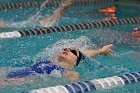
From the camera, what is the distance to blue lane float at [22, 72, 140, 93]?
318cm

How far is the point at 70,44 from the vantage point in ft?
17.6

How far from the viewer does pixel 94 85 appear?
11.0ft

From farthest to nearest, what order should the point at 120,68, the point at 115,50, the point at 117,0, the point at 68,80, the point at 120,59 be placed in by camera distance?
the point at 117,0
the point at 115,50
the point at 120,59
the point at 120,68
the point at 68,80

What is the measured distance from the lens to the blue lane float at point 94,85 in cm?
318

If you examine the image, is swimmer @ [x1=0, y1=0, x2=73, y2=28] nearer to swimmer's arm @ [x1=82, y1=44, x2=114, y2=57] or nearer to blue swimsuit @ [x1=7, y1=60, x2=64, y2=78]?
swimmer's arm @ [x1=82, y1=44, x2=114, y2=57]

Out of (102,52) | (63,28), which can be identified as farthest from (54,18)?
(102,52)

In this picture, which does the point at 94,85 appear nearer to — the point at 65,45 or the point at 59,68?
the point at 59,68

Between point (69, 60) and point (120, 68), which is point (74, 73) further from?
point (120, 68)

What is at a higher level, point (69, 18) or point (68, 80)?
point (68, 80)

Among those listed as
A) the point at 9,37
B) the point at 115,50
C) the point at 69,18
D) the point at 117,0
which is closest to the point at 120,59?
the point at 115,50

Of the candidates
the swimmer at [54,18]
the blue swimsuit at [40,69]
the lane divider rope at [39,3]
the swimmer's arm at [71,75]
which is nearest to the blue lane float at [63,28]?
the swimmer at [54,18]

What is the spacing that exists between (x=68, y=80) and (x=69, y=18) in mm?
3492

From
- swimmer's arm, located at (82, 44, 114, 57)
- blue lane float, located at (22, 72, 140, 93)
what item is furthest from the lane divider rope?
blue lane float, located at (22, 72, 140, 93)

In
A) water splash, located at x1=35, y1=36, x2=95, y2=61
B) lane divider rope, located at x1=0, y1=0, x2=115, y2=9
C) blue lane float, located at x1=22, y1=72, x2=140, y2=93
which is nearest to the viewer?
blue lane float, located at x1=22, y1=72, x2=140, y2=93
